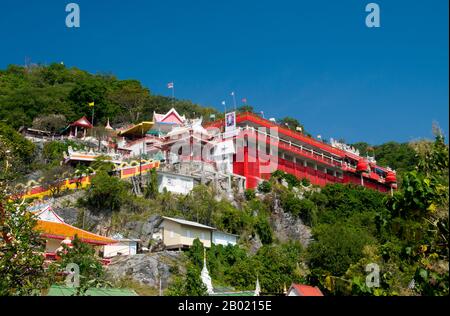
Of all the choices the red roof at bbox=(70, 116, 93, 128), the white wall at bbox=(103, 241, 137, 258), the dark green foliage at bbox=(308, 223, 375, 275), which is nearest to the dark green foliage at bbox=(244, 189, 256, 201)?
the dark green foliage at bbox=(308, 223, 375, 275)

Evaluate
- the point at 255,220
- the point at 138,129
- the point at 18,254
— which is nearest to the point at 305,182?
the point at 255,220

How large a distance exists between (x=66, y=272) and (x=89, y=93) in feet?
170

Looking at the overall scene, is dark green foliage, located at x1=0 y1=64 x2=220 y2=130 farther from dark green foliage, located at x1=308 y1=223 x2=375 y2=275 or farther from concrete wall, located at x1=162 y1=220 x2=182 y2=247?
dark green foliage, located at x1=308 y1=223 x2=375 y2=275

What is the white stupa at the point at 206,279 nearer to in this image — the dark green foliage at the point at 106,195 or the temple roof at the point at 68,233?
the temple roof at the point at 68,233

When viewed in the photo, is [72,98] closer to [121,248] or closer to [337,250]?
[121,248]

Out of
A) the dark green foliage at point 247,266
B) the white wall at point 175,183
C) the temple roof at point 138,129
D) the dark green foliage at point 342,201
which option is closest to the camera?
the dark green foliage at point 247,266

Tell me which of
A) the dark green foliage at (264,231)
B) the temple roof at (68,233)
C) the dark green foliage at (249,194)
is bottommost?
the temple roof at (68,233)

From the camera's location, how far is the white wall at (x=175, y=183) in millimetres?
47094

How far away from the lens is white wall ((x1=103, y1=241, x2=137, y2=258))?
1531 inches

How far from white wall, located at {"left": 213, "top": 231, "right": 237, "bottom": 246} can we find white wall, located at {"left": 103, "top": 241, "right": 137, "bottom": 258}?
514cm

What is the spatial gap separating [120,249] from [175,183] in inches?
369

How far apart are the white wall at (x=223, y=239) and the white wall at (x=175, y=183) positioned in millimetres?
5718

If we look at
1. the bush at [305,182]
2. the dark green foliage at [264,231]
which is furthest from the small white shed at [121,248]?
the bush at [305,182]
